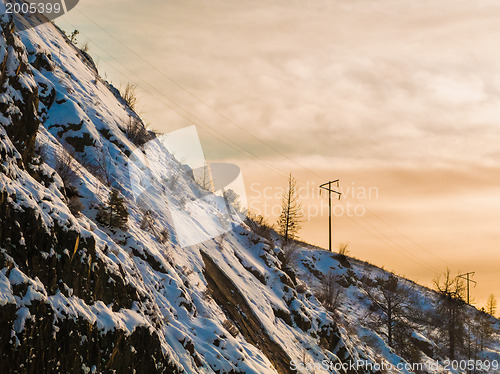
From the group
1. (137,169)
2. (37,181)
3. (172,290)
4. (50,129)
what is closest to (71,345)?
(37,181)

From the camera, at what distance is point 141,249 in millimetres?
13406

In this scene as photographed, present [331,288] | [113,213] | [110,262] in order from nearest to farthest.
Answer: [110,262], [113,213], [331,288]

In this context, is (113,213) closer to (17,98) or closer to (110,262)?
(110,262)

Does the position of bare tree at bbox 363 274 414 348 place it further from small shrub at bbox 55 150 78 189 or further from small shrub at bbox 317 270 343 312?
small shrub at bbox 55 150 78 189

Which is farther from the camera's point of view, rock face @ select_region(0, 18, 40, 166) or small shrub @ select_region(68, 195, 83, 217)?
small shrub @ select_region(68, 195, 83, 217)

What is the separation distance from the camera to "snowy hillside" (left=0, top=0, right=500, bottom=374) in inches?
340

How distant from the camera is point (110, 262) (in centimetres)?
1080

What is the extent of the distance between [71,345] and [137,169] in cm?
1100

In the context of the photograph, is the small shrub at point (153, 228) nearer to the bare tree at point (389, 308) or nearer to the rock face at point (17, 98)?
the rock face at point (17, 98)

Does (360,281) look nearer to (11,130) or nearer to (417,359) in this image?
(417,359)

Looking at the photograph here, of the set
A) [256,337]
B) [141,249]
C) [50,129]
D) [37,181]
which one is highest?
[50,129]

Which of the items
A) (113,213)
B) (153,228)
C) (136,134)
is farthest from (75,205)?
(136,134)

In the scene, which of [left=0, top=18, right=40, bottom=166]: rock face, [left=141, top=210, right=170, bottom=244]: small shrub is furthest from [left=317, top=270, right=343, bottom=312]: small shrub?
[left=0, top=18, right=40, bottom=166]: rock face

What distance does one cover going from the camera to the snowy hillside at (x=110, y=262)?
8648 millimetres
